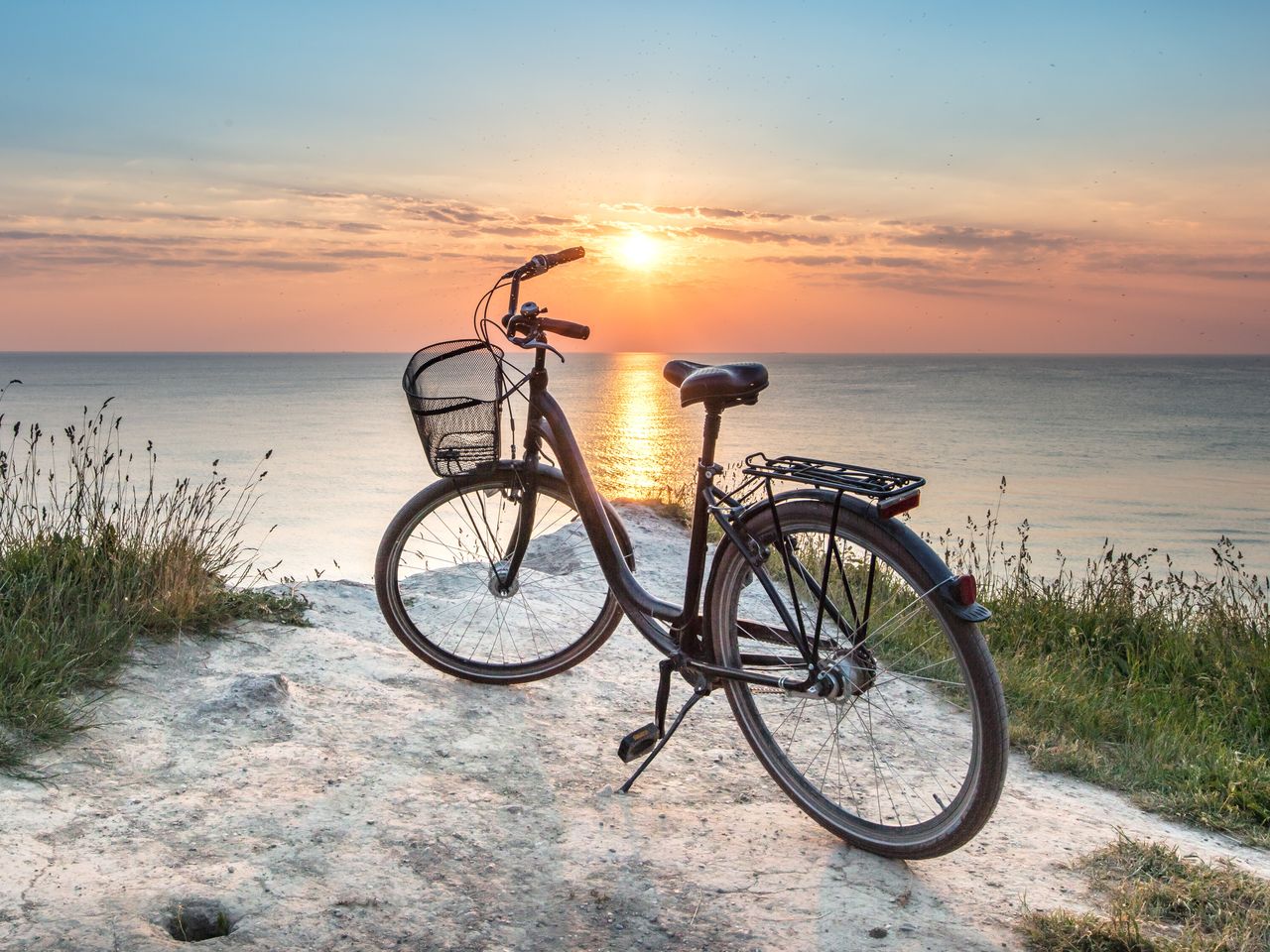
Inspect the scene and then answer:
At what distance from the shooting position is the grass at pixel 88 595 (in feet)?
12.4

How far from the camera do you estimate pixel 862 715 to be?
4391 mm

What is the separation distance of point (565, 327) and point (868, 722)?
2.12m

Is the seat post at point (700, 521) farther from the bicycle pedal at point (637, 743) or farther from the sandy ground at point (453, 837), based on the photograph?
the sandy ground at point (453, 837)

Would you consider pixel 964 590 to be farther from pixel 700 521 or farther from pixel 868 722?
pixel 868 722

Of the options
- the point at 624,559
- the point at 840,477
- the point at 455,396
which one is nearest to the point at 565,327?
the point at 455,396

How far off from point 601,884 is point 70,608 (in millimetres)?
2996

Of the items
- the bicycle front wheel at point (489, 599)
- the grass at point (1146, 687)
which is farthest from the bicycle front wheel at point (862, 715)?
the bicycle front wheel at point (489, 599)

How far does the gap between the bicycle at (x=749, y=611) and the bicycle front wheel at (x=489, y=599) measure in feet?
0.04

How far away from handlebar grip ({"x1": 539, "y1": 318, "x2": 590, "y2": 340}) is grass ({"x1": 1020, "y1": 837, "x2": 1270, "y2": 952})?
2489mm

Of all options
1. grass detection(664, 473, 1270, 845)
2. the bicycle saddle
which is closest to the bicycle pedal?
the bicycle saddle

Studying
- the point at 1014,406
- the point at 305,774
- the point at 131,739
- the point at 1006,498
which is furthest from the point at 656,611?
the point at 1014,406

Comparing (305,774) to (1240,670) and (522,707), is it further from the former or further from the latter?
(1240,670)

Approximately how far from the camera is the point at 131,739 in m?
3.68

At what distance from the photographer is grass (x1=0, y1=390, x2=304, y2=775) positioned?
A: 149 inches
